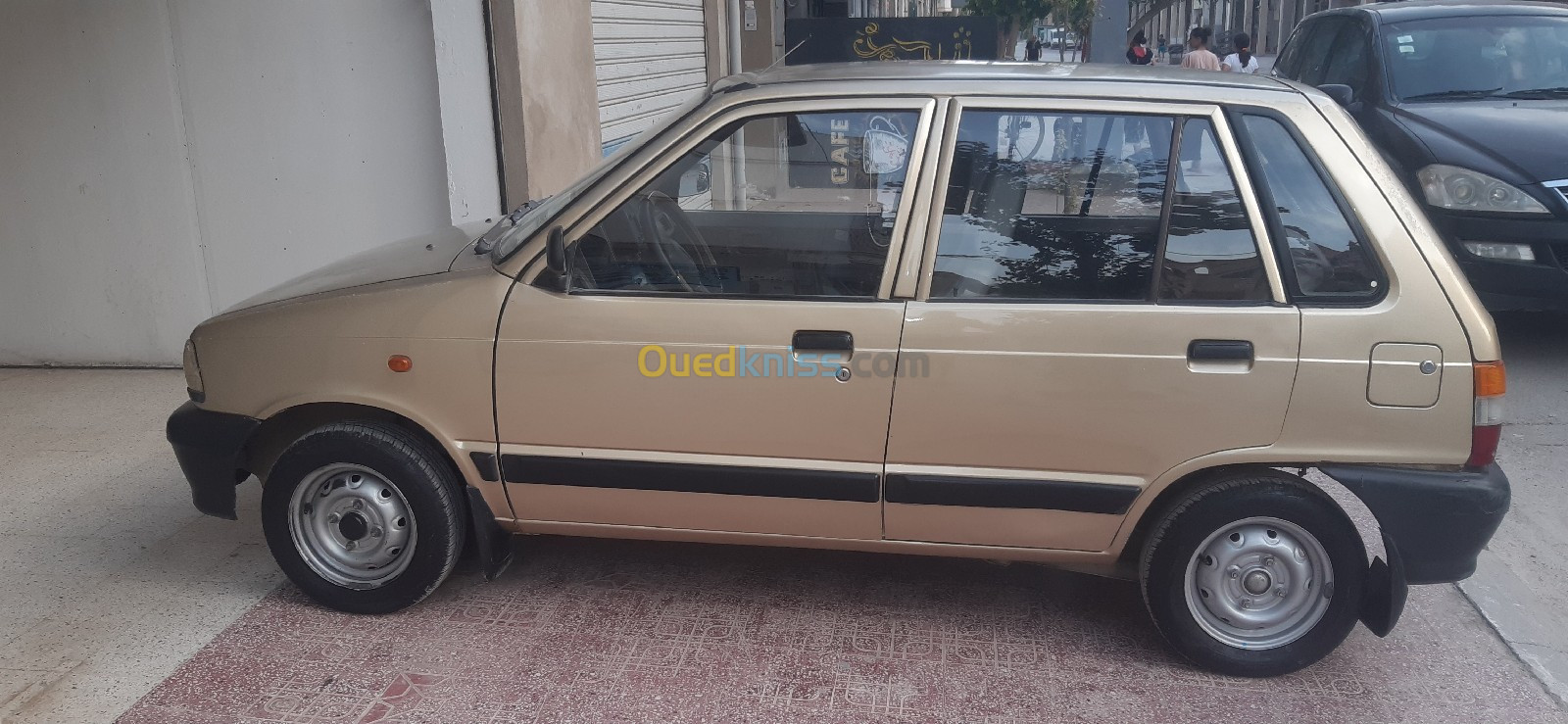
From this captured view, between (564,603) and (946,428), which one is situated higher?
(946,428)

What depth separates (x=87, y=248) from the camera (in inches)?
262

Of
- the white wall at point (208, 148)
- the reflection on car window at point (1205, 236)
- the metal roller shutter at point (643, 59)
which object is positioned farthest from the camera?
the metal roller shutter at point (643, 59)

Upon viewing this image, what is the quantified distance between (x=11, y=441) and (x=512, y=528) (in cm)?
332

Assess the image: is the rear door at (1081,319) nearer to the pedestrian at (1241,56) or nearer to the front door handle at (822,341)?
the front door handle at (822,341)

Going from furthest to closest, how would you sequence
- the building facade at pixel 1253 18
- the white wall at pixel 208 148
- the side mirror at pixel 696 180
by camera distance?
1. the building facade at pixel 1253 18
2. the white wall at pixel 208 148
3. the side mirror at pixel 696 180

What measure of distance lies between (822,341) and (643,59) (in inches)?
247

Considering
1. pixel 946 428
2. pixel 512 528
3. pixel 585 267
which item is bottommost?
pixel 512 528

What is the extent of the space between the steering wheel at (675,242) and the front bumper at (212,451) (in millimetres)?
1395

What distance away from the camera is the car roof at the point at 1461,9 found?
302 inches

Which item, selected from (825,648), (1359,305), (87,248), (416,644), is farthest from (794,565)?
(87,248)

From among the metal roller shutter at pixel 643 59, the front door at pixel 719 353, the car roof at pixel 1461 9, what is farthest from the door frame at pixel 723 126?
the car roof at pixel 1461 9

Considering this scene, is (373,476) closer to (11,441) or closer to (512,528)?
(512,528)

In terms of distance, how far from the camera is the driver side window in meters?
3.46

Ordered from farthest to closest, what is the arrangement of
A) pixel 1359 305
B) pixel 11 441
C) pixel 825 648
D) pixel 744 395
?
pixel 11 441
pixel 825 648
pixel 744 395
pixel 1359 305
